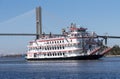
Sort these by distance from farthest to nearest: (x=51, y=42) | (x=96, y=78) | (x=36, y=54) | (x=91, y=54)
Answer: (x=36, y=54), (x=51, y=42), (x=91, y=54), (x=96, y=78)

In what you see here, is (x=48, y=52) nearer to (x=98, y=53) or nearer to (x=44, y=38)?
(x=44, y=38)

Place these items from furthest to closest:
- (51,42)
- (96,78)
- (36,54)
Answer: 1. (36,54)
2. (51,42)
3. (96,78)

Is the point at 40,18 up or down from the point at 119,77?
up

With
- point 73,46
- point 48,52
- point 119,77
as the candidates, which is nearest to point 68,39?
point 73,46

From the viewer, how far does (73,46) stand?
110 meters

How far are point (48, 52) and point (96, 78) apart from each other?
70.1m

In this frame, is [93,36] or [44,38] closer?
[93,36]

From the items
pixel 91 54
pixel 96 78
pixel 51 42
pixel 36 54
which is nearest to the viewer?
pixel 96 78

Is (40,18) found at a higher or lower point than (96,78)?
higher

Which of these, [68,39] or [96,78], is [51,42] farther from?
[96,78]

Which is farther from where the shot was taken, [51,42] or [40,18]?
[40,18]

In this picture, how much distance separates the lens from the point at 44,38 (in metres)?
120

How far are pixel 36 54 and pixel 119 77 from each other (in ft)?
247

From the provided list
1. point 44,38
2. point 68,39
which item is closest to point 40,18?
point 44,38
